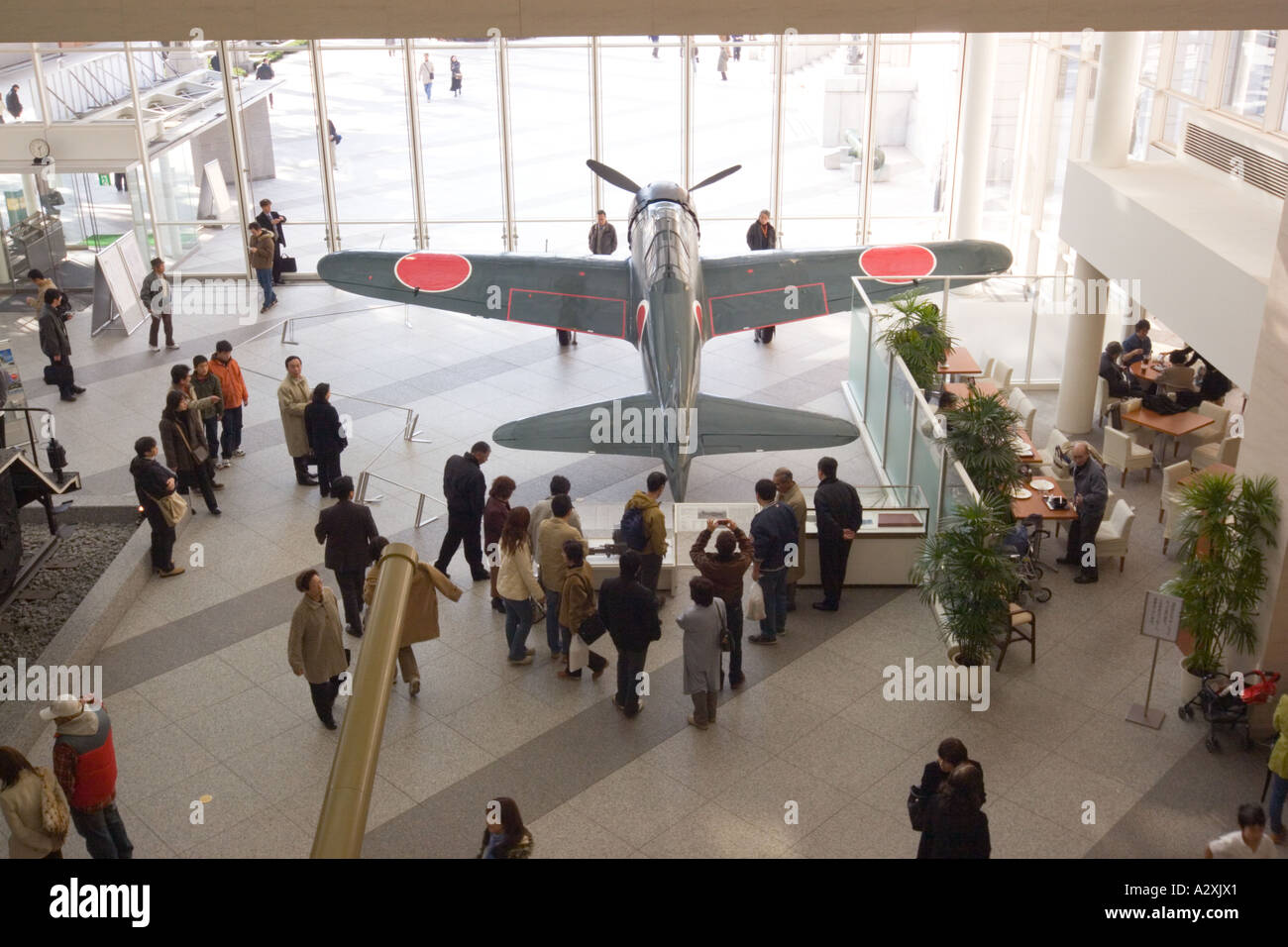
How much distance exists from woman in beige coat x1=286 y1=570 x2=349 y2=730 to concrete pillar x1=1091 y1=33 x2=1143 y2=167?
10.1 m

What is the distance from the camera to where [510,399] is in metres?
15.1

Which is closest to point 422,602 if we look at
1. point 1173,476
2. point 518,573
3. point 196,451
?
point 518,573

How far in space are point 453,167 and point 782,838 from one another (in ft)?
55.4

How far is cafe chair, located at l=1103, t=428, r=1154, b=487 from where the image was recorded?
41.1 feet

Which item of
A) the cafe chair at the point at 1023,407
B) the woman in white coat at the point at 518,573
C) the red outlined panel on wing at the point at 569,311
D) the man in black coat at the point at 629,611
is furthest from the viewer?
the red outlined panel on wing at the point at 569,311

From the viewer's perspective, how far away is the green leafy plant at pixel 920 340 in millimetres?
12133

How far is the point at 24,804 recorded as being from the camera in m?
6.16

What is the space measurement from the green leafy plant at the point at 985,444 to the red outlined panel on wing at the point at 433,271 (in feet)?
22.8

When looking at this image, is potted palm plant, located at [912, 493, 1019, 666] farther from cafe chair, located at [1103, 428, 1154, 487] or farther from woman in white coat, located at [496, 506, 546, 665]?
cafe chair, located at [1103, 428, 1154, 487]

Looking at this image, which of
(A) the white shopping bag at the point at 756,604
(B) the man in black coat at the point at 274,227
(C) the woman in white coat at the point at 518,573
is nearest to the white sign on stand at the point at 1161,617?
(A) the white shopping bag at the point at 756,604

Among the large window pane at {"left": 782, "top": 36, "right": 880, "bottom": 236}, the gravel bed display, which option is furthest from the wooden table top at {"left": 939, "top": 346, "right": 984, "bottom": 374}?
the gravel bed display

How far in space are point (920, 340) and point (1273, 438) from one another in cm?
→ 435

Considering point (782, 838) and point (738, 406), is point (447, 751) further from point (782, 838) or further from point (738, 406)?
point (738, 406)

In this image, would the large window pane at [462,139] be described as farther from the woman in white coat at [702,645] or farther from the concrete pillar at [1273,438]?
the concrete pillar at [1273,438]
